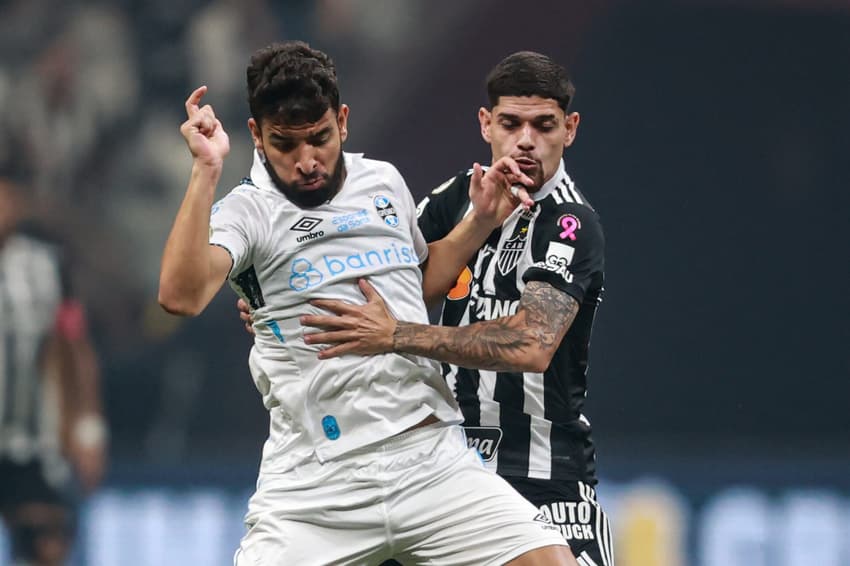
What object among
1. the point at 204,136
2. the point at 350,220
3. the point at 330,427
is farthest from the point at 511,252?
the point at 204,136

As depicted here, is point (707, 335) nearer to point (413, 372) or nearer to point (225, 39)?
point (225, 39)

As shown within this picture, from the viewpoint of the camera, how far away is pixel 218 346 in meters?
9.41

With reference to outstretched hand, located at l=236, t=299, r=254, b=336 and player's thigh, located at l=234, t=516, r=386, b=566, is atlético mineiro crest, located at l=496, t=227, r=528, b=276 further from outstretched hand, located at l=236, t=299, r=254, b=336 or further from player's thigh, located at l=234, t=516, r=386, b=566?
player's thigh, located at l=234, t=516, r=386, b=566

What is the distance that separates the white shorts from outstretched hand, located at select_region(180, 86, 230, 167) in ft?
2.92

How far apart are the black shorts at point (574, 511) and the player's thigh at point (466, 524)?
17.7 inches

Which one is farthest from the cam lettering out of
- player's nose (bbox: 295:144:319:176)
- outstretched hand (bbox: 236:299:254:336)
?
player's nose (bbox: 295:144:319:176)

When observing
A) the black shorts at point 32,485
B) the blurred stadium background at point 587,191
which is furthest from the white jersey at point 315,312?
the black shorts at point 32,485

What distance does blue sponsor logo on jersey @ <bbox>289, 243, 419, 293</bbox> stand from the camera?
157 inches

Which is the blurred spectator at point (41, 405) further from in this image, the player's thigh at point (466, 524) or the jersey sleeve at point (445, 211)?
the player's thigh at point (466, 524)

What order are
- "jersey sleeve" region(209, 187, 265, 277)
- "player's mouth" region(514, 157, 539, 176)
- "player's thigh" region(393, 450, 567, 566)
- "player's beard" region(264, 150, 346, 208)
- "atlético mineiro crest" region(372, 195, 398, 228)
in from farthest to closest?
"player's mouth" region(514, 157, 539, 176) < "atlético mineiro crest" region(372, 195, 398, 228) < "player's beard" region(264, 150, 346, 208) < "player's thigh" region(393, 450, 567, 566) < "jersey sleeve" region(209, 187, 265, 277)

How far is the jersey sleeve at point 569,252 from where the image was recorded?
431 cm

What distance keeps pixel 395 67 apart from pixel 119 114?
1877 mm

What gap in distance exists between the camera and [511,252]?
4.51 m

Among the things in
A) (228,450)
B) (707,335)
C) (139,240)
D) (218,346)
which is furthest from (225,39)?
(707,335)
